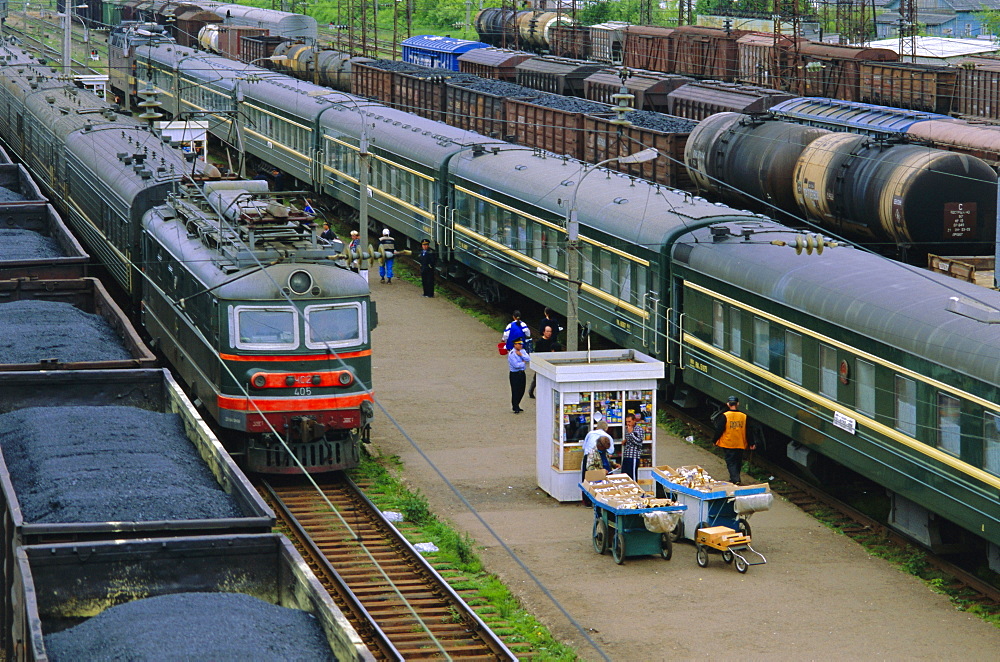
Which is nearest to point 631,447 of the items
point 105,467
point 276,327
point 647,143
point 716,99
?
point 276,327

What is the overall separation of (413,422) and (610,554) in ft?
21.4

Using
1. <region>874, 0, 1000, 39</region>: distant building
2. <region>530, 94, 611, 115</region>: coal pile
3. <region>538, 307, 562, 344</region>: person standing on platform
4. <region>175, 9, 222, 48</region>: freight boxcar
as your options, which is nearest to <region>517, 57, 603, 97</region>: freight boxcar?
<region>530, 94, 611, 115</region>: coal pile

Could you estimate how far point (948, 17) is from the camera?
106500 mm

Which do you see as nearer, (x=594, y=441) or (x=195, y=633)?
(x=195, y=633)

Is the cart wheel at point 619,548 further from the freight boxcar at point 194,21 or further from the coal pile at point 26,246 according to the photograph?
the freight boxcar at point 194,21

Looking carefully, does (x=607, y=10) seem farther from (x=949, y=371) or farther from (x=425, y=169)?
(x=949, y=371)

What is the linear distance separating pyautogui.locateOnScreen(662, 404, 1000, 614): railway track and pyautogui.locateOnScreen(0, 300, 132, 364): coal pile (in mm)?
9091

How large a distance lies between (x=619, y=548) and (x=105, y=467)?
269 inches

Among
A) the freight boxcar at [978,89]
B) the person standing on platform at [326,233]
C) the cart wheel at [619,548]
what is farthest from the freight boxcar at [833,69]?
the cart wheel at [619,548]

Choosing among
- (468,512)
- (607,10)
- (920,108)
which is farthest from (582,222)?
(607,10)

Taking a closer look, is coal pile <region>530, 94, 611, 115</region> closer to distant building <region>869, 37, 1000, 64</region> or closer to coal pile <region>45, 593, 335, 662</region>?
distant building <region>869, 37, 1000, 64</region>

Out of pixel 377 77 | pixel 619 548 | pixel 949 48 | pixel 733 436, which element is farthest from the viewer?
pixel 949 48

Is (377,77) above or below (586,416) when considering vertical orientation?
above

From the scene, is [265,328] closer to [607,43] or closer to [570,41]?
[607,43]
